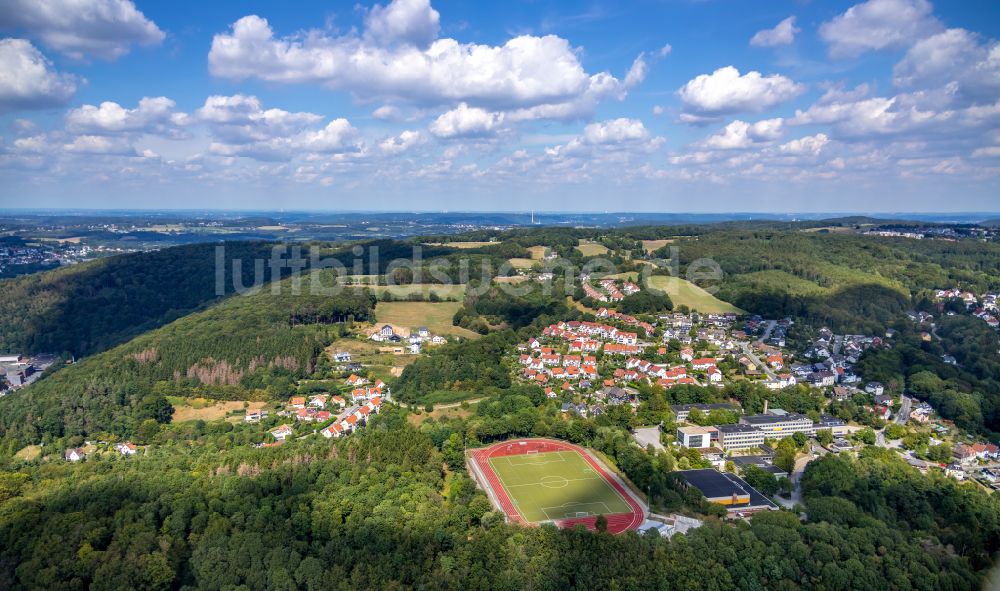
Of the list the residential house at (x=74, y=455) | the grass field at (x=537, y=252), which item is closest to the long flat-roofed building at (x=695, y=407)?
the residential house at (x=74, y=455)

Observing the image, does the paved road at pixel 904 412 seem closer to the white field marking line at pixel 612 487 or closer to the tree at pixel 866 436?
the tree at pixel 866 436

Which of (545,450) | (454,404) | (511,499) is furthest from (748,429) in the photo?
(454,404)

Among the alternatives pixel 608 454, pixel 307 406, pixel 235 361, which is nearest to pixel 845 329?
pixel 608 454

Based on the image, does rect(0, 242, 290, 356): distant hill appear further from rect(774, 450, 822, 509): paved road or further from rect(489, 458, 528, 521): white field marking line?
rect(774, 450, 822, 509): paved road

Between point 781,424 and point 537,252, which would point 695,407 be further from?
point 537,252

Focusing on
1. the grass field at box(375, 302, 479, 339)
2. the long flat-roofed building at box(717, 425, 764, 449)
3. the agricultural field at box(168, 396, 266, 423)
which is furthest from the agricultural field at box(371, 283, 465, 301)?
the long flat-roofed building at box(717, 425, 764, 449)

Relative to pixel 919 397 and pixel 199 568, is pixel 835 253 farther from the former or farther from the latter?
pixel 199 568
